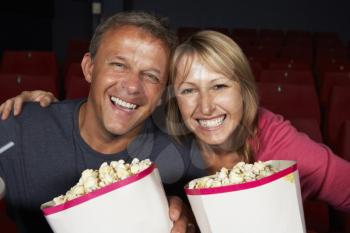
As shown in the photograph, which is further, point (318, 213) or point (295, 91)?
point (295, 91)

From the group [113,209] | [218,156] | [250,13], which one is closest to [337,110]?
[218,156]

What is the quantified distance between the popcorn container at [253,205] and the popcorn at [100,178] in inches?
3.6

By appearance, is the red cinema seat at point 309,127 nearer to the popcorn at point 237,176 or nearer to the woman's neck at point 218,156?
the woman's neck at point 218,156

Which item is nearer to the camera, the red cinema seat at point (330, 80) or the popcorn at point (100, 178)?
the popcorn at point (100, 178)

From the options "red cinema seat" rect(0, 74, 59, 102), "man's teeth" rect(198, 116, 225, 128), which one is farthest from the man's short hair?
"red cinema seat" rect(0, 74, 59, 102)

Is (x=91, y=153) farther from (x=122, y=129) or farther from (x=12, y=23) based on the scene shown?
(x=12, y=23)

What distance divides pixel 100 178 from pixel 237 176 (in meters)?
0.21

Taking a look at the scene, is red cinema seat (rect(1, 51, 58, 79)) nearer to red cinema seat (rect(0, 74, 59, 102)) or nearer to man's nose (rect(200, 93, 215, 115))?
red cinema seat (rect(0, 74, 59, 102))

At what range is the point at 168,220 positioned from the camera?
0.71 meters

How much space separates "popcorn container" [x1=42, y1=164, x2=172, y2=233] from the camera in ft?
2.06

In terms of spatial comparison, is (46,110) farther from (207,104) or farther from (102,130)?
(207,104)

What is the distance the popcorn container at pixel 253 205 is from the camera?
0.65m

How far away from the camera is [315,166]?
3.82ft

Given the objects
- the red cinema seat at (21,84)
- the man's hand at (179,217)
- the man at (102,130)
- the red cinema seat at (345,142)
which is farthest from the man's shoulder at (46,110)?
the red cinema seat at (21,84)
